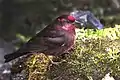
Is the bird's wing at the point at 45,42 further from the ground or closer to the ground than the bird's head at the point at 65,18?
closer to the ground

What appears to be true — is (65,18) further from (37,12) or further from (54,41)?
(37,12)

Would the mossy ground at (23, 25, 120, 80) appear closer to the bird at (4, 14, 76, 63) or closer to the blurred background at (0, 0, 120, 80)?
the bird at (4, 14, 76, 63)

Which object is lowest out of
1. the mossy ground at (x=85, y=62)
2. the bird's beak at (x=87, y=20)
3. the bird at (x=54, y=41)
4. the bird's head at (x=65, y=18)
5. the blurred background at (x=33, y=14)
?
the mossy ground at (x=85, y=62)

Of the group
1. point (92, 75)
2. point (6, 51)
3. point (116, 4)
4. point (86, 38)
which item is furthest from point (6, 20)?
point (92, 75)

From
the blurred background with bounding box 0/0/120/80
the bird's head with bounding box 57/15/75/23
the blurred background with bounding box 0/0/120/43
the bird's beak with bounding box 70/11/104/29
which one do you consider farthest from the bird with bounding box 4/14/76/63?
the blurred background with bounding box 0/0/120/43

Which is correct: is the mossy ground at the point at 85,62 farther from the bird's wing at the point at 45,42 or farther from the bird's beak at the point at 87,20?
the bird's beak at the point at 87,20

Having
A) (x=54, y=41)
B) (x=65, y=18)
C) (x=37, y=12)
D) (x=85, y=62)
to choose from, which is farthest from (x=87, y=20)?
(x=37, y=12)

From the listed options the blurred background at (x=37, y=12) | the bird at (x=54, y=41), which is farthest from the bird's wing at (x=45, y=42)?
the blurred background at (x=37, y=12)
